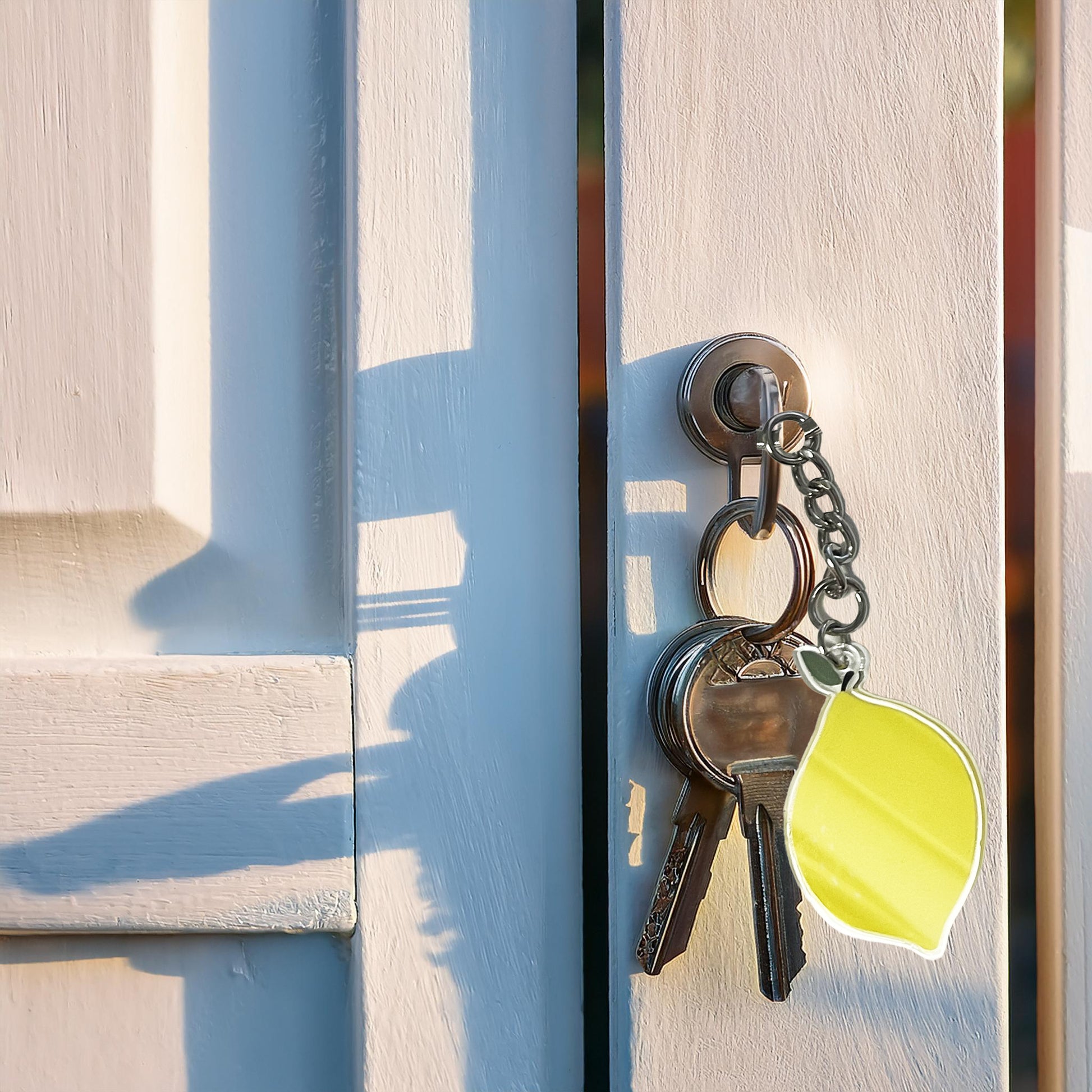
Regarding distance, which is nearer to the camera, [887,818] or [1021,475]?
[887,818]

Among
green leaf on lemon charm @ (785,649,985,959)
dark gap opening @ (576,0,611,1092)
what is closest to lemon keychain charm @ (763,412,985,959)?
green leaf on lemon charm @ (785,649,985,959)

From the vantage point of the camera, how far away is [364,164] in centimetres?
35

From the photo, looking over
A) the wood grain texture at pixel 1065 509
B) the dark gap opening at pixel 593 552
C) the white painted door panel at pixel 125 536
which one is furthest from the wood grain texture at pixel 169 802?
the wood grain texture at pixel 1065 509

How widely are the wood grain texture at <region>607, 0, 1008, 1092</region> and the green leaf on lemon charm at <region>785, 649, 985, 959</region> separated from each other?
0.07 metres

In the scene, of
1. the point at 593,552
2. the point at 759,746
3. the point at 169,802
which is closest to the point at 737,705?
the point at 759,746

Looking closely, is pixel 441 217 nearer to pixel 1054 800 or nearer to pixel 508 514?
pixel 508 514

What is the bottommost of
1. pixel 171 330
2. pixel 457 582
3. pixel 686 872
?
pixel 686 872

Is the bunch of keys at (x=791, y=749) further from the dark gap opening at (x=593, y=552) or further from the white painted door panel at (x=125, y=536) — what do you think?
the white painted door panel at (x=125, y=536)

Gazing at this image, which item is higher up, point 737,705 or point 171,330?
point 171,330

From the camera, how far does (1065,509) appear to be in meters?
0.38

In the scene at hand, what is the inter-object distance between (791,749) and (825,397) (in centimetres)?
15

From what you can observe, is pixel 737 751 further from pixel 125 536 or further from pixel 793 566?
pixel 125 536

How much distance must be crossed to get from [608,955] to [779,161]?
36cm

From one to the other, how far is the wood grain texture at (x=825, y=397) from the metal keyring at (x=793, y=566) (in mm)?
10
